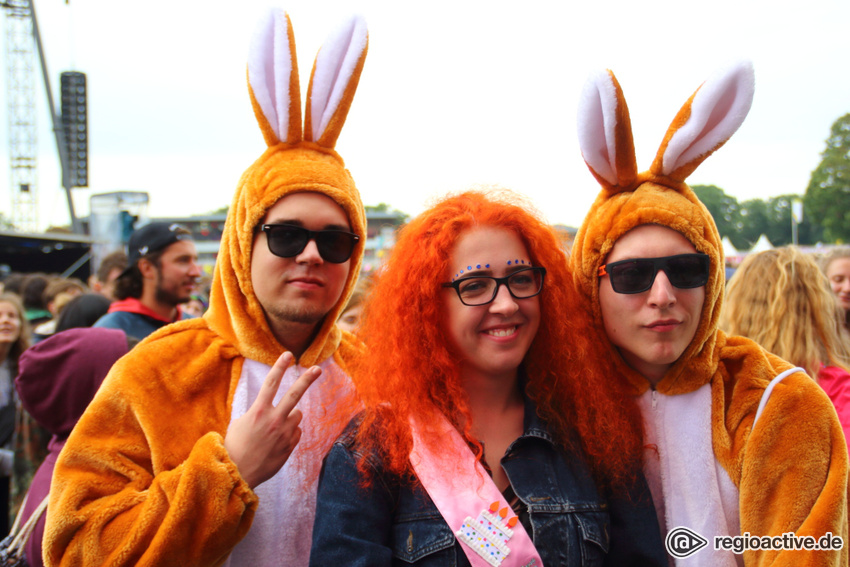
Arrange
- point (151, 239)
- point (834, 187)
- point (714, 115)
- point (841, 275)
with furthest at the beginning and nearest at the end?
point (834, 187) → point (841, 275) → point (151, 239) → point (714, 115)

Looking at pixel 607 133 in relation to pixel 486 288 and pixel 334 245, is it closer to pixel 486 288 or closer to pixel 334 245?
pixel 486 288

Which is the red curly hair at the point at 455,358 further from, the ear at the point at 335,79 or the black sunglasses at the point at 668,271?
the ear at the point at 335,79

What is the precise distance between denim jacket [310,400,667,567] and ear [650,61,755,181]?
108 centimetres

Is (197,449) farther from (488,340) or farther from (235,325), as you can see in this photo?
(488,340)

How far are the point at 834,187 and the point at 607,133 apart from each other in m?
47.0

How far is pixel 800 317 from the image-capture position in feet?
9.84

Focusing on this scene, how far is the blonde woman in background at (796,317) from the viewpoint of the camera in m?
2.91

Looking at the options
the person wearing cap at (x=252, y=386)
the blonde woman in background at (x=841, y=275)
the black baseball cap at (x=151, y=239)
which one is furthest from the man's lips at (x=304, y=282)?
the blonde woman in background at (x=841, y=275)

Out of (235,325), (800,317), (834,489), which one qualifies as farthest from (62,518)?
(800,317)

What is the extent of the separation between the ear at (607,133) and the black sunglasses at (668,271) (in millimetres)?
355

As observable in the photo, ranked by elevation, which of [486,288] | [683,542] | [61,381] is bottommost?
[683,542]

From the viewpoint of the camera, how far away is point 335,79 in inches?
95.4

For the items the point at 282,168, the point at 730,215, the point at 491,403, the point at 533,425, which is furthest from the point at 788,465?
the point at 730,215

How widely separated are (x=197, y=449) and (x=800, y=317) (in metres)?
2.95
